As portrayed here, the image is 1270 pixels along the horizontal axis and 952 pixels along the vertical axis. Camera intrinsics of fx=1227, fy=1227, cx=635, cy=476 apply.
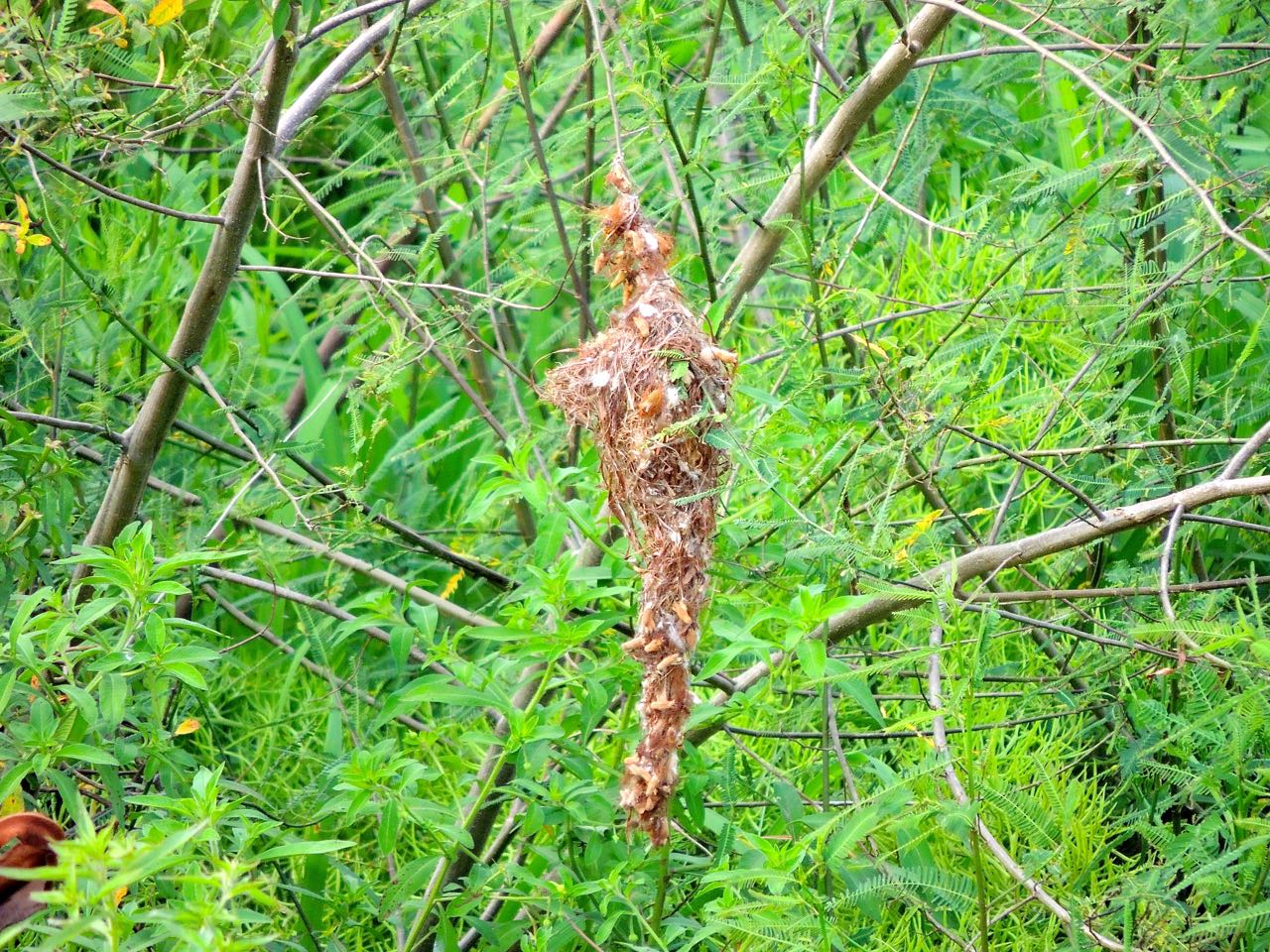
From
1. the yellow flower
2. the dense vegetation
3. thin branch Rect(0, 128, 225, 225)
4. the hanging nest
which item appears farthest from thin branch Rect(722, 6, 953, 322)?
the yellow flower

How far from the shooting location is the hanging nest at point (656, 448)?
164cm

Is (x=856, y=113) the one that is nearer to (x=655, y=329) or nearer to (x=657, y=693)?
(x=655, y=329)

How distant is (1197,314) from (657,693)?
145 cm

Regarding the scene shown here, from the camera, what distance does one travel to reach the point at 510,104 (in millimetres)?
2770

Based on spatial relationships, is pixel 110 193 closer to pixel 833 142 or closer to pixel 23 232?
pixel 23 232

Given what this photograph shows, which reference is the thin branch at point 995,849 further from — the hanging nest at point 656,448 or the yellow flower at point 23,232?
the yellow flower at point 23,232

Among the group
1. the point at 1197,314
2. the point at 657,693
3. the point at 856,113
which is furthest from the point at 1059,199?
the point at 657,693

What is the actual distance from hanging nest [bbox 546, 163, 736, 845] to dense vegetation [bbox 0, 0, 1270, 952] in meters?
0.04

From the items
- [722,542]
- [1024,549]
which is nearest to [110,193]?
[722,542]

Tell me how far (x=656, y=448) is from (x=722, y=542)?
0.45 meters

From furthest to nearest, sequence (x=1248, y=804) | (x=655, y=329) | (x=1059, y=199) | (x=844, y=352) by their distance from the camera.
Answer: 1. (x=844, y=352)
2. (x=1059, y=199)
3. (x=1248, y=804)
4. (x=655, y=329)

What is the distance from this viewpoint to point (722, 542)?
2057 millimetres

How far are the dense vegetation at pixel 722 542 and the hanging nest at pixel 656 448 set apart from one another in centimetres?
4

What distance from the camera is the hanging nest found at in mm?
1642
